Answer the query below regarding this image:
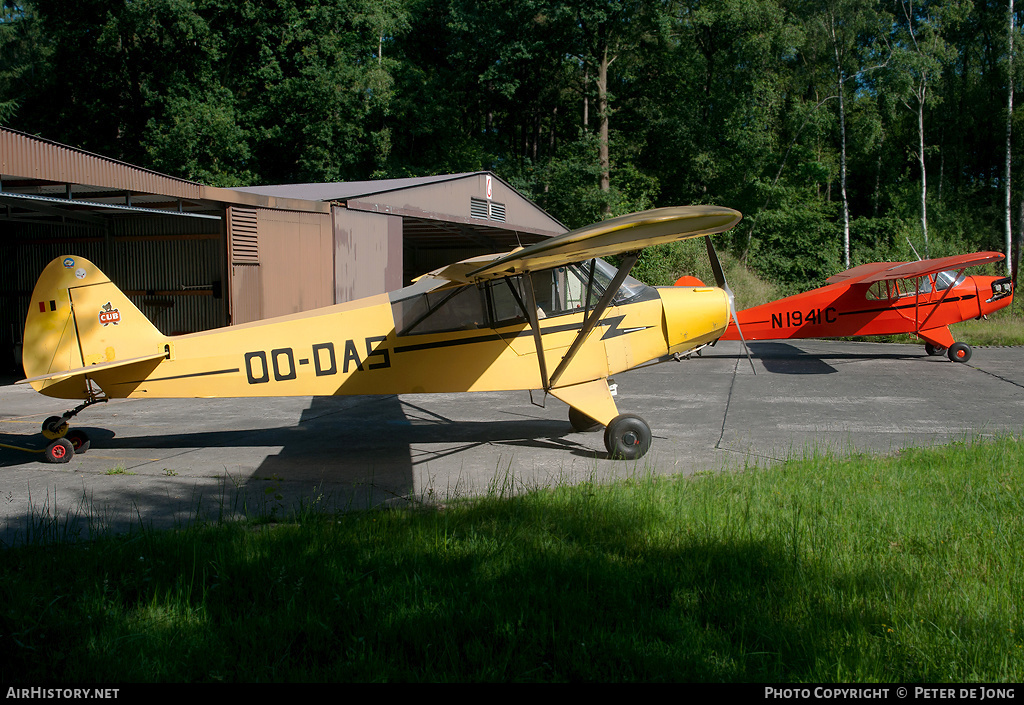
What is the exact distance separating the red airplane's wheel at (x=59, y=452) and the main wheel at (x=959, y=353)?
16.5m

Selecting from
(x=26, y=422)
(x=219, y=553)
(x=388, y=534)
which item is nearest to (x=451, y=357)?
(x=388, y=534)

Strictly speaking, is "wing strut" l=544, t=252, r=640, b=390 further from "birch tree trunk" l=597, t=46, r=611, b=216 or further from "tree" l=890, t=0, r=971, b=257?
"tree" l=890, t=0, r=971, b=257

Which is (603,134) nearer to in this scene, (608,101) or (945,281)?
(608,101)

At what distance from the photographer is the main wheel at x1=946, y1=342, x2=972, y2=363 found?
48.6 feet

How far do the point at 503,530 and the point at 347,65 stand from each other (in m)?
34.8

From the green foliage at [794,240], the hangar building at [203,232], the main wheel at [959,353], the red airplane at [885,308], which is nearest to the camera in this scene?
the hangar building at [203,232]

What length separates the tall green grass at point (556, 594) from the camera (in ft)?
10.1

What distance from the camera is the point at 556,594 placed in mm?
3691

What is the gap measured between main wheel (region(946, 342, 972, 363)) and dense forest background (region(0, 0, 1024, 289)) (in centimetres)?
1741

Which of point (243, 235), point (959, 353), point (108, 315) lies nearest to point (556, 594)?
point (108, 315)

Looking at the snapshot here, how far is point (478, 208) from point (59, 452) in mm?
13346

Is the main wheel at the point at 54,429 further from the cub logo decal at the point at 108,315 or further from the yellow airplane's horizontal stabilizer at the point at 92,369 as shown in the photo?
the cub logo decal at the point at 108,315

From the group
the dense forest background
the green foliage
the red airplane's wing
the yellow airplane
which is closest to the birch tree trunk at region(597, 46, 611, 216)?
the dense forest background

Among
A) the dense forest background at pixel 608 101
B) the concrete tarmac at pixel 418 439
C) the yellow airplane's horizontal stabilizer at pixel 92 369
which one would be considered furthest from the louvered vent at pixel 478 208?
the dense forest background at pixel 608 101
